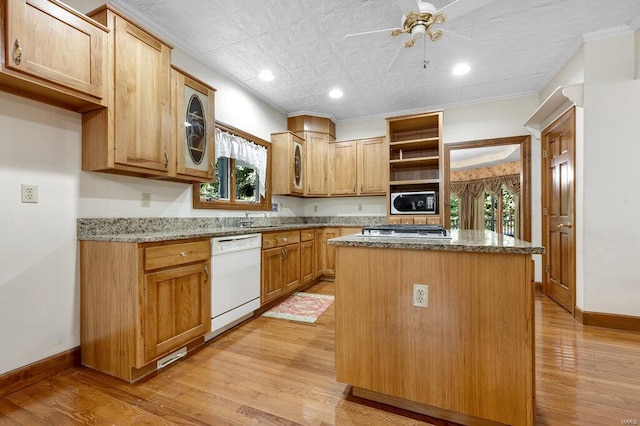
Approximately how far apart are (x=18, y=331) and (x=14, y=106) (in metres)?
1.38

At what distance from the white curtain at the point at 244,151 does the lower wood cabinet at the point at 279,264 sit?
38.0 inches

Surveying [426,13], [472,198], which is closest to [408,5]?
[426,13]

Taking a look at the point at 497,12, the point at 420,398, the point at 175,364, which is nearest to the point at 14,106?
the point at 175,364

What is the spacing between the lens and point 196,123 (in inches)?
104

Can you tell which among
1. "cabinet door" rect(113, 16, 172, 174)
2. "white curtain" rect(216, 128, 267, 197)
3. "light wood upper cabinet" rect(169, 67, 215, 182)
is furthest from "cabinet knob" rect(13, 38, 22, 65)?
"white curtain" rect(216, 128, 267, 197)

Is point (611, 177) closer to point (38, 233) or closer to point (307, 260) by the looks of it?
point (307, 260)

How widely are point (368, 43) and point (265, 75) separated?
4.18ft

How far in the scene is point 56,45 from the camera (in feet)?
5.37

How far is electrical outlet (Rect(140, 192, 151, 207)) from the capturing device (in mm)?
2428

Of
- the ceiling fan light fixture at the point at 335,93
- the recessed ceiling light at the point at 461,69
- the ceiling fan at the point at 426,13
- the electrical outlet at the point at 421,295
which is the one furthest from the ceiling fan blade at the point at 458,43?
the electrical outlet at the point at 421,295

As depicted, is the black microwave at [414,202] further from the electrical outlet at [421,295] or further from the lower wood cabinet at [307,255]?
the electrical outlet at [421,295]

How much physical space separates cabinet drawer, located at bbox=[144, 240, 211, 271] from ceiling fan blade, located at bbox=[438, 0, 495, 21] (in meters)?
2.42

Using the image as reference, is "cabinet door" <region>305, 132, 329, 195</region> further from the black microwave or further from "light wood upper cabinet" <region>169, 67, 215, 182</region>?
"light wood upper cabinet" <region>169, 67, 215, 182</region>

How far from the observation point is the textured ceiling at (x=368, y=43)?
2297 mm
